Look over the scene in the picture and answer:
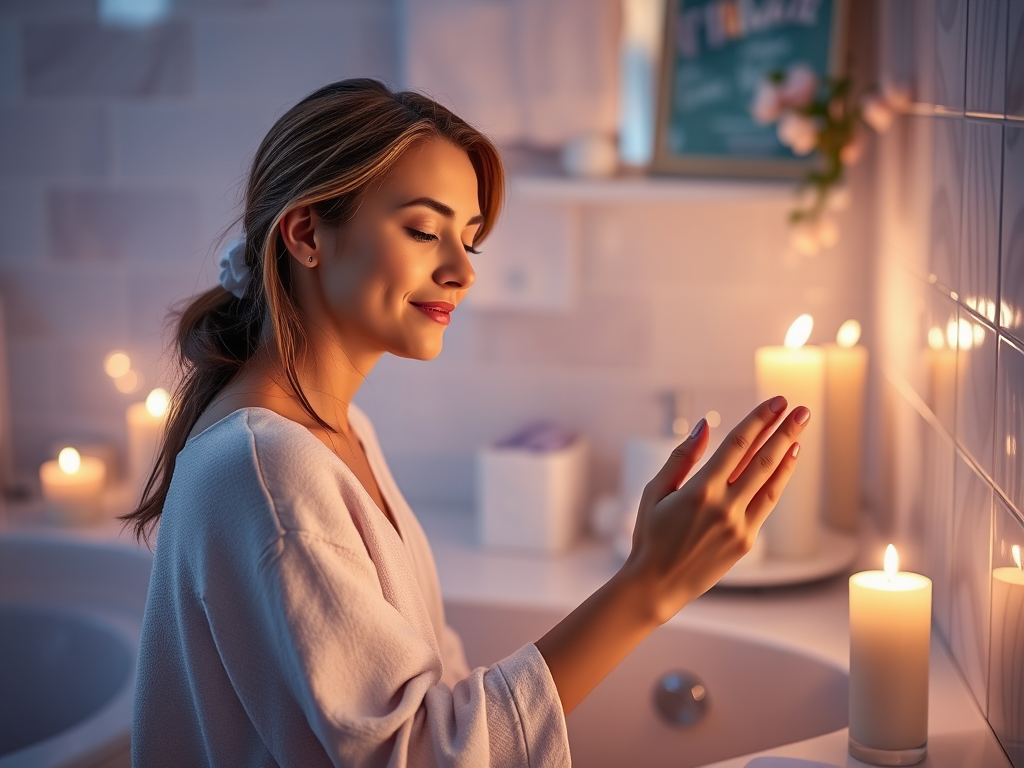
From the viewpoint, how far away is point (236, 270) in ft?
3.54

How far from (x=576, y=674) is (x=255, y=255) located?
480 millimetres

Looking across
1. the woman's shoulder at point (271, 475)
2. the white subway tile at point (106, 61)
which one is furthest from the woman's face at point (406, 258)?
the white subway tile at point (106, 61)

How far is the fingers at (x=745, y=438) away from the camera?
896 mm

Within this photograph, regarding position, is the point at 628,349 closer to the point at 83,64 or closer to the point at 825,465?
the point at 825,465

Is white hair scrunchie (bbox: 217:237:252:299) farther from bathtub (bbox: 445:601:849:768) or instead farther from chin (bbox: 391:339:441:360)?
bathtub (bbox: 445:601:849:768)

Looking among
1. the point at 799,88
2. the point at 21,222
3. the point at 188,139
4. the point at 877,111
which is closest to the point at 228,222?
the point at 188,139

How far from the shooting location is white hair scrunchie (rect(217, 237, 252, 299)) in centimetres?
107

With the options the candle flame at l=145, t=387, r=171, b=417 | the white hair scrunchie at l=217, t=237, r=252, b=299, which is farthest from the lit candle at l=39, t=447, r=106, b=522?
the white hair scrunchie at l=217, t=237, r=252, b=299

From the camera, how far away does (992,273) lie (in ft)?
3.14

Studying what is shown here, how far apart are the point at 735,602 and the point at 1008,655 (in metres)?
0.55

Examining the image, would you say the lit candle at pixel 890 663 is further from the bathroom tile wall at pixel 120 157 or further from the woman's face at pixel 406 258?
the bathroom tile wall at pixel 120 157

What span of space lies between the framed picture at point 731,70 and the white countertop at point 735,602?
595 mm

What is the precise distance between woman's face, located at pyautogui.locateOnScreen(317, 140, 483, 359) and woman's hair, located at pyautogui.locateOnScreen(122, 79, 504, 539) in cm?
2

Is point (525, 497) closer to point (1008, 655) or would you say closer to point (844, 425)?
point (844, 425)
